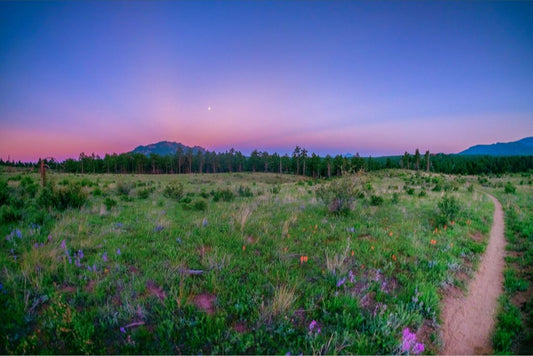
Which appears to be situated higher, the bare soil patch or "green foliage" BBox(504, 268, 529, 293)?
the bare soil patch

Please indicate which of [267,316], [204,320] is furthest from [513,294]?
[204,320]

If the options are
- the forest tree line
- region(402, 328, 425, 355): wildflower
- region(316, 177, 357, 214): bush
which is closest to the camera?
region(402, 328, 425, 355): wildflower

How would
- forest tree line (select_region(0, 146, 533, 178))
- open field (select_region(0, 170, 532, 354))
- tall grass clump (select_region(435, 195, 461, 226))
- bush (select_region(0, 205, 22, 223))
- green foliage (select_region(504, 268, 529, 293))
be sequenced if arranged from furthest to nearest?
1. forest tree line (select_region(0, 146, 533, 178))
2. tall grass clump (select_region(435, 195, 461, 226))
3. bush (select_region(0, 205, 22, 223))
4. green foliage (select_region(504, 268, 529, 293))
5. open field (select_region(0, 170, 532, 354))

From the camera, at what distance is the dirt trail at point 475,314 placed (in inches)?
128

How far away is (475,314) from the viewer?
3896mm

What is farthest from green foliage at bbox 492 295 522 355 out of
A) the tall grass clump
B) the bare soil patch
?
the tall grass clump

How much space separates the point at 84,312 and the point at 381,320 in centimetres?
414

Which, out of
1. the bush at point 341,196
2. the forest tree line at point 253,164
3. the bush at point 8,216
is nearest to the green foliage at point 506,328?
the bush at point 341,196

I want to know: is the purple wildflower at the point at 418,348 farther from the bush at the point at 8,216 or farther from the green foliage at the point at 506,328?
the bush at the point at 8,216

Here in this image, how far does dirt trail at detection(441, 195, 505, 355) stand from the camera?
Result: 10.6ft

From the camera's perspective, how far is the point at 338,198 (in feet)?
32.2

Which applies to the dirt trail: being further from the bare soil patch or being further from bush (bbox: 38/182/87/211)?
bush (bbox: 38/182/87/211)

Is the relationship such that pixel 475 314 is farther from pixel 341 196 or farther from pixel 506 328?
pixel 341 196

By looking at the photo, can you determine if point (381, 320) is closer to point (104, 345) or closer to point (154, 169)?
point (104, 345)
